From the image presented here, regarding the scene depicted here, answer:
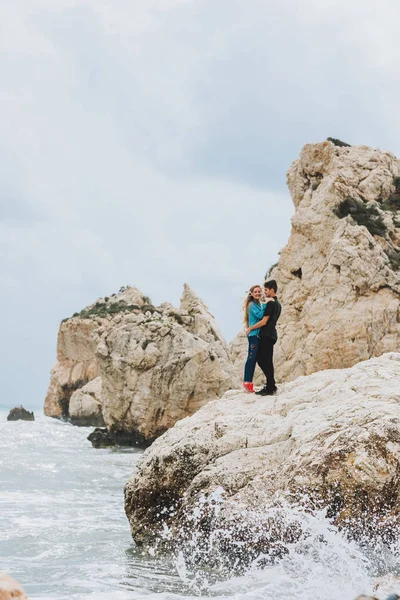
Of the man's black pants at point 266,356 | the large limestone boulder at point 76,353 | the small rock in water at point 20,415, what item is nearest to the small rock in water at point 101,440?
the man's black pants at point 266,356

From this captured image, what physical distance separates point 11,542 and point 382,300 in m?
19.5

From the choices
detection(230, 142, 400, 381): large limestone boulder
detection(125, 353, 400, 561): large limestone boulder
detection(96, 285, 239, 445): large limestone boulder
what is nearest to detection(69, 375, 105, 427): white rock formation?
detection(96, 285, 239, 445): large limestone boulder

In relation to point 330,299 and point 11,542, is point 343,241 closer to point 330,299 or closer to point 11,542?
point 330,299

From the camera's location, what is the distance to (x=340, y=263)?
24.8 m

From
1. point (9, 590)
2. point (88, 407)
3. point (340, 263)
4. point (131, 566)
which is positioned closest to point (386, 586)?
point (9, 590)

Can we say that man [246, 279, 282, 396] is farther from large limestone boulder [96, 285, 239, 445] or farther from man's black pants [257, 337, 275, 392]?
large limestone boulder [96, 285, 239, 445]

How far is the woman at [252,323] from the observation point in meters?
8.97

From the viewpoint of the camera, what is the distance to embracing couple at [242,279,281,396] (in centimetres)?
877

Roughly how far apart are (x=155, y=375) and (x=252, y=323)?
19.6 meters

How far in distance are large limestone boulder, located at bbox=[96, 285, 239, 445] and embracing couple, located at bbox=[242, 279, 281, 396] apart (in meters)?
18.3

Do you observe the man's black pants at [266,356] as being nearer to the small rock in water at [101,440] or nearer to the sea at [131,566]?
the sea at [131,566]

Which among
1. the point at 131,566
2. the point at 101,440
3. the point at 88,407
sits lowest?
the point at 131,566

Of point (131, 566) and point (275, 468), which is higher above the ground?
point (275, 468)

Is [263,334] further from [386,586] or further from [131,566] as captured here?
[386,586]
